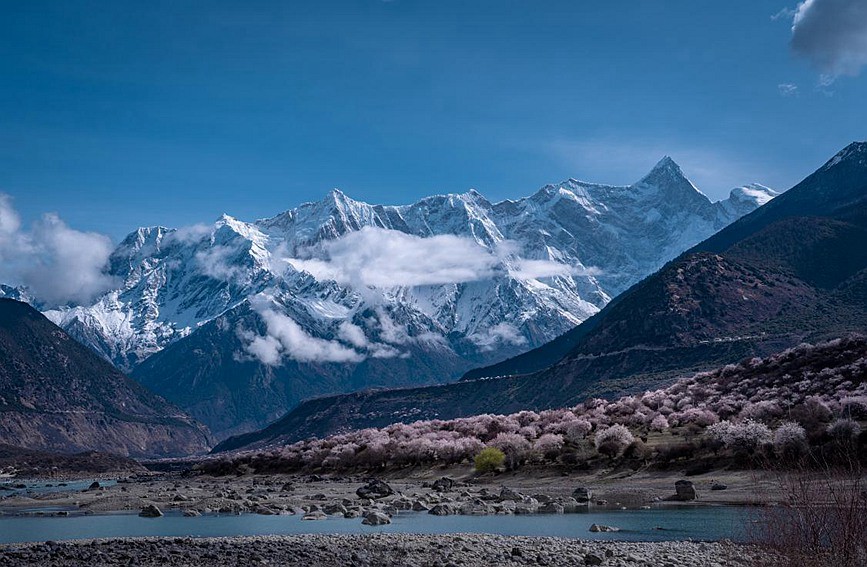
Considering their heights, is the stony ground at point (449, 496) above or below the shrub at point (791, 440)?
below

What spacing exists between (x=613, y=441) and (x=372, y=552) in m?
53.5

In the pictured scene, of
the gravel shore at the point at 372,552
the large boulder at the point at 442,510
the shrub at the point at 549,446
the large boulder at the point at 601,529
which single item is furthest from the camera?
the shrub at the point at 549,446

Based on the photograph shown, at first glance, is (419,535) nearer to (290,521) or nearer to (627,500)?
(290,521)

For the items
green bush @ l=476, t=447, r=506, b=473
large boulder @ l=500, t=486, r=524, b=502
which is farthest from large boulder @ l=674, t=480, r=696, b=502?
green bush @ l=476, t=447, r=506, b=473

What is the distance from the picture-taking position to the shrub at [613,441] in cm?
8900

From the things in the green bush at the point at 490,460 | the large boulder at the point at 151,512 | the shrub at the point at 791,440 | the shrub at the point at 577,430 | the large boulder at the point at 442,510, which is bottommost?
the large boulder at the point at 442,510

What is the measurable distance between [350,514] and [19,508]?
3731cm

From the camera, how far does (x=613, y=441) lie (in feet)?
295

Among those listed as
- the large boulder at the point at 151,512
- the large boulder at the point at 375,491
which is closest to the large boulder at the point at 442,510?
the large boulder at the point at 375,491

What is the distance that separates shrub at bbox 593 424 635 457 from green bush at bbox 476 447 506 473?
1253 centimetres

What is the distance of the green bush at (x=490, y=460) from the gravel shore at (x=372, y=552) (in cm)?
5467

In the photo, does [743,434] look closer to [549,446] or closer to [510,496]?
[510,496]

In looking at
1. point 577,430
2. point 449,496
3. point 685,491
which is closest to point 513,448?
point 577,430

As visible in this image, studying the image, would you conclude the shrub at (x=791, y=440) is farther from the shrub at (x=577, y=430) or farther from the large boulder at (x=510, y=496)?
the shrub at (x=577, y=430)
